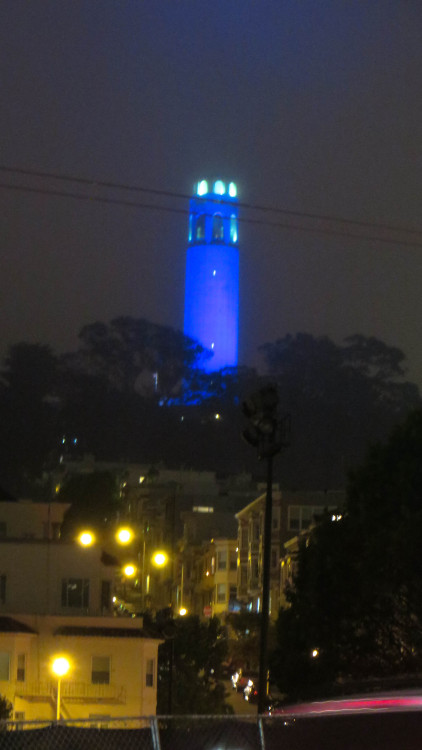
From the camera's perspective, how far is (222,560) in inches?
3275

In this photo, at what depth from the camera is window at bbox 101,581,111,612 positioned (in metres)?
38.9

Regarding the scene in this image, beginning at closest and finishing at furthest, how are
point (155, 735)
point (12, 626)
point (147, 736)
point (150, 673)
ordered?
point (155, 735) → point (147, 736) → point (12, 626) → point (150, 673)

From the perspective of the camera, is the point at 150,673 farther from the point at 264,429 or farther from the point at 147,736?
the point at 147,736

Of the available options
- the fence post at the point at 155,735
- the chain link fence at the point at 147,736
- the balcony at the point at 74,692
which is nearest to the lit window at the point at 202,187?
the balcony at the point at 74,692

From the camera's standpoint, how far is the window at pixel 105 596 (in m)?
38.9

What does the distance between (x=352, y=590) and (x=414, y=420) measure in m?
5.25

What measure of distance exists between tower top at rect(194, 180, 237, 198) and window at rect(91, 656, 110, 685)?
140m

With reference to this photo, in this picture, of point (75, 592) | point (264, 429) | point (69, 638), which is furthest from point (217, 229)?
point (264, 429)

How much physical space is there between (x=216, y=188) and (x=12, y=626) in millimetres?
142112

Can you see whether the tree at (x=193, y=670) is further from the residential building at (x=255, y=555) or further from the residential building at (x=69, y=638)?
the residential building at (x=255, y=555)

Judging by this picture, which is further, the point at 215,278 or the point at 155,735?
the point at 215,278

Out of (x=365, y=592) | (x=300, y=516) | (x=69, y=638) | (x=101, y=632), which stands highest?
(x=300, y=516)

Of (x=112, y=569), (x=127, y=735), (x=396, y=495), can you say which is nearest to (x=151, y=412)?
(x=112, y=569)

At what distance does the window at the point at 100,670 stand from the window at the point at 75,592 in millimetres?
3101
